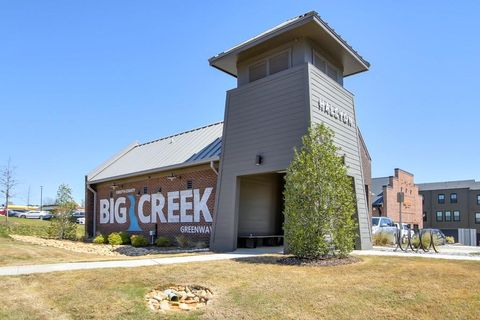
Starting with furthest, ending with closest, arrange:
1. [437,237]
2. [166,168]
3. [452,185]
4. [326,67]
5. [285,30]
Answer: [452,185]
[166,168]
[437,237]
[326,67]
[285,30]

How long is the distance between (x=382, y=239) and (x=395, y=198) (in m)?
24.6

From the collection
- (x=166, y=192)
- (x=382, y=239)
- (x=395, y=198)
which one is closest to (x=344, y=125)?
(x=382, y=239)

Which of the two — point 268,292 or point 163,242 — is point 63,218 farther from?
point 268,292

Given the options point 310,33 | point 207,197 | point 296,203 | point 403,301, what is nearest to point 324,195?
point 296,203

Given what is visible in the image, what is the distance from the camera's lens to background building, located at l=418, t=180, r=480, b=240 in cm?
5559

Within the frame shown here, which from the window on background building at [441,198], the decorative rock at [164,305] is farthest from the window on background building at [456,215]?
the decorative rock at [164,305]

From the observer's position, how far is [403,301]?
7270 mm

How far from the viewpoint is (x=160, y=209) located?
20000mm

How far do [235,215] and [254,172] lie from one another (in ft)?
5.68

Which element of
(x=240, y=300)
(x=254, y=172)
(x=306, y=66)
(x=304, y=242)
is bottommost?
(x=240, y=300)

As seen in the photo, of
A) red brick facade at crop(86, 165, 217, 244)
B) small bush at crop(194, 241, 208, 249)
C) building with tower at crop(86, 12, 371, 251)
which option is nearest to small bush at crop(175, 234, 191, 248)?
red brick facade at crop(86, 165, 217, 244)

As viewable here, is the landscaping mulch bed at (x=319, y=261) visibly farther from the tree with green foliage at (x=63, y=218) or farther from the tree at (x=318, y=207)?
the tree with green foliage at (x=63, y=218)

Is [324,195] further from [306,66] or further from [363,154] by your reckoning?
[363,154]

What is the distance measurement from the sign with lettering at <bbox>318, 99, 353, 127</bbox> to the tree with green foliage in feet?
55.5
